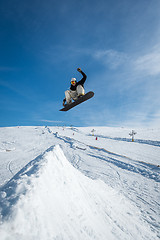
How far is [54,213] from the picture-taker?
2.03 m

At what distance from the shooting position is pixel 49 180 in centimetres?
261

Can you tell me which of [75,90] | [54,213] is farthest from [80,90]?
[54,213]

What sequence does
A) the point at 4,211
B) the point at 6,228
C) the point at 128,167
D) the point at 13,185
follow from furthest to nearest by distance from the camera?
the point at 128,167, the point at 13,185, the point at 4,211, the point at 6,228

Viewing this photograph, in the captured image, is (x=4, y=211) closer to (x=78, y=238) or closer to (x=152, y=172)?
(x=78, y=238)

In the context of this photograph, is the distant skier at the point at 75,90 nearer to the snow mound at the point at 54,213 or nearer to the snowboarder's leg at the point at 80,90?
the snowboarder's leg at the point at 80,90

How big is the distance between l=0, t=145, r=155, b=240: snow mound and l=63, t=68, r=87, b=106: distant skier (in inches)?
153

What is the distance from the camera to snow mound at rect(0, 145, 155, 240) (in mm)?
1597

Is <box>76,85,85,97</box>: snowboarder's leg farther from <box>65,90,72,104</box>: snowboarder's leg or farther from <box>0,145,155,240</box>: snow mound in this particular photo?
<box>0,145,155,240</box>: snow mound

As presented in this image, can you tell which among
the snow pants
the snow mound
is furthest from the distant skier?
the snow mound

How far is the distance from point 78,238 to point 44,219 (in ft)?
2.26

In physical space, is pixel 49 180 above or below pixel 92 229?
above

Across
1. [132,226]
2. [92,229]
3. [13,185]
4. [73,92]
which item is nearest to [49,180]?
[13,185]

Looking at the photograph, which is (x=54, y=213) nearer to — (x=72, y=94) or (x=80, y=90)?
(x=80, y=90)

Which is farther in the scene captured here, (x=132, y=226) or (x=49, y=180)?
(x=132, y=226)
